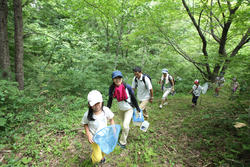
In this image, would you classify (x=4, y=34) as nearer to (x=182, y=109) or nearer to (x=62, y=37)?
(x=62, y=37)

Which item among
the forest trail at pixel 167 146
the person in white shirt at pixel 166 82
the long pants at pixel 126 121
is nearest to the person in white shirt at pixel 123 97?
the long pants at pixel 126 121

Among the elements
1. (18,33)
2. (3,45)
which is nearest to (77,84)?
(18,33)

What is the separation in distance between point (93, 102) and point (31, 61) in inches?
308

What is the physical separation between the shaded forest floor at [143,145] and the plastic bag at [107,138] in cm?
113

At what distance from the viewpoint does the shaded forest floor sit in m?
2.90

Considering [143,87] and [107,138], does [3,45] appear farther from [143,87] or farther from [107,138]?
[107,138]

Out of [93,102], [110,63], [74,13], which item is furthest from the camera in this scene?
[110,63]

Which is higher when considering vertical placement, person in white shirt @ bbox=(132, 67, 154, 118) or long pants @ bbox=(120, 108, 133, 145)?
person in white shirt @ bbox=(132, 67, 154, 118)

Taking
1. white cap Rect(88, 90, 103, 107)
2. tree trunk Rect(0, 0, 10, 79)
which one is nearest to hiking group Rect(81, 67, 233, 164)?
white cap Rect(88, 90, 103, 107)

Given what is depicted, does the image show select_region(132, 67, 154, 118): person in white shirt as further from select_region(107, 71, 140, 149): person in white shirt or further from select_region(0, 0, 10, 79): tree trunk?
select_region(0, 0, 10, 79): tree trunk

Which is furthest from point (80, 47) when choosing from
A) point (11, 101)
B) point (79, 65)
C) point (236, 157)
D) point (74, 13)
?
point (236, 157)

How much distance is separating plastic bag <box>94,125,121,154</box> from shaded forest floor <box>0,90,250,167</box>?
1.13 m

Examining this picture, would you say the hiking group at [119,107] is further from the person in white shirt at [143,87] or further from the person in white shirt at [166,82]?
the person in white shirt at [166,82]

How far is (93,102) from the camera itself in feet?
6.89
